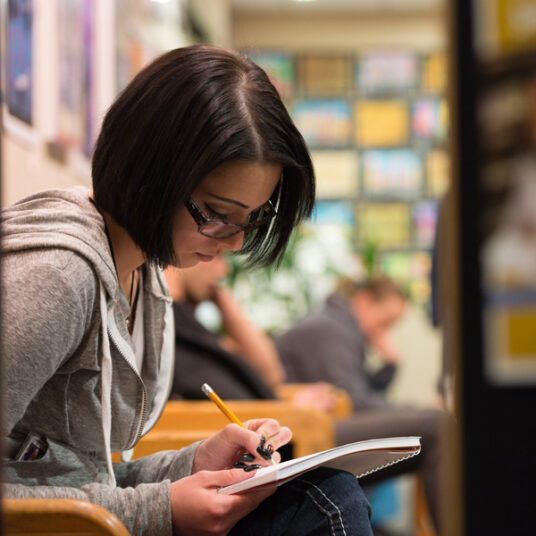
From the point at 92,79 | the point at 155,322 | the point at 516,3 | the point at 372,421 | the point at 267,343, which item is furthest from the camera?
the point at 267,343

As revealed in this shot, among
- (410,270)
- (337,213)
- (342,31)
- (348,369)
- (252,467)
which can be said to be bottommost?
(410,270)

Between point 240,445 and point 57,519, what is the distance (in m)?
0.34

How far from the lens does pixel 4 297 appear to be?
0.86 meters

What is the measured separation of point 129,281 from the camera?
119 cm

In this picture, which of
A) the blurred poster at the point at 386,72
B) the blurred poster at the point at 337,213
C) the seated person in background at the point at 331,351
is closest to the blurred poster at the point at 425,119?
the blurred poster at the point at 386,72

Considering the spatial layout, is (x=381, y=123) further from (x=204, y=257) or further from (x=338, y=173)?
(x=204, y=257)

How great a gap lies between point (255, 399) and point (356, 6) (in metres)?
4.41

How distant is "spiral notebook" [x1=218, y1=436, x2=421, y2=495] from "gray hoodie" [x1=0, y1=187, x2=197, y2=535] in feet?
0.39

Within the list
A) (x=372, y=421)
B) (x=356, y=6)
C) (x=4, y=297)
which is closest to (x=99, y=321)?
(x=4, y=297)

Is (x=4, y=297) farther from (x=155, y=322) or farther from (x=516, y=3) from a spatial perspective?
(x=516, y=3)

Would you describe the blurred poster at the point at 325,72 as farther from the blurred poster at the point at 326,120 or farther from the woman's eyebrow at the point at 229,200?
the woman's eyebrow at the point at 229,200

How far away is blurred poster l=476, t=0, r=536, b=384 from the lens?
1.93 feet

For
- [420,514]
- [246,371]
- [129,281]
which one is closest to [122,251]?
[129,281]

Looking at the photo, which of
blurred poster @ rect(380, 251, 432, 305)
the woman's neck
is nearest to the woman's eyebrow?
the woman's neck
